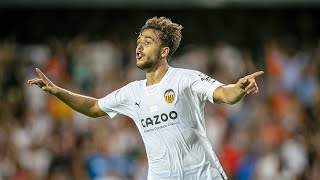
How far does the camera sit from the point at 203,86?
24.6ft

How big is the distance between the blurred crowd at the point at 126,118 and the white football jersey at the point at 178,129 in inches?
209

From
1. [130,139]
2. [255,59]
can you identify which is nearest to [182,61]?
[255,59]

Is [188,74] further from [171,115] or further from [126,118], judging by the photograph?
[126,118]

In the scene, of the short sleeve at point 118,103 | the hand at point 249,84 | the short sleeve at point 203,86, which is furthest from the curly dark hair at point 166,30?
the hand at point 249,84

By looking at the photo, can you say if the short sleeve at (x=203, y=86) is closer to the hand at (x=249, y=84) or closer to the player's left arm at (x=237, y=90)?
the player's left arm at (x=237, y=90)

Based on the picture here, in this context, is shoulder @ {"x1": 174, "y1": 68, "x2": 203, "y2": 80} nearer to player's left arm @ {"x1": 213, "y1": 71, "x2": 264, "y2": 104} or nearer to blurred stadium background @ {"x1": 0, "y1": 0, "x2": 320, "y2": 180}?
player's left arm @ {"x1": 213, "y1": 71, "x2": 264, "y2": 104}

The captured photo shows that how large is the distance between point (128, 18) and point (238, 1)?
2.41 m

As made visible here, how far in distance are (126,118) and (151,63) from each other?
21.4ft

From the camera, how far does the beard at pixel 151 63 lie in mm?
7820

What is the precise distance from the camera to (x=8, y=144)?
552 inches

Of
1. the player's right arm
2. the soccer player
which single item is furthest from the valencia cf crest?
the player's right arm

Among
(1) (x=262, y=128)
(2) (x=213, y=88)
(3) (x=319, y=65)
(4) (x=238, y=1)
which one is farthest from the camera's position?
(4) (x=238, y=1)

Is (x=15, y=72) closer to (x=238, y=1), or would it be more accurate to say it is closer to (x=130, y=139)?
(x=130, y=139)

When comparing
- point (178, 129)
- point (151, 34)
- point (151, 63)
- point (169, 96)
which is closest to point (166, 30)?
point (151, 34)
